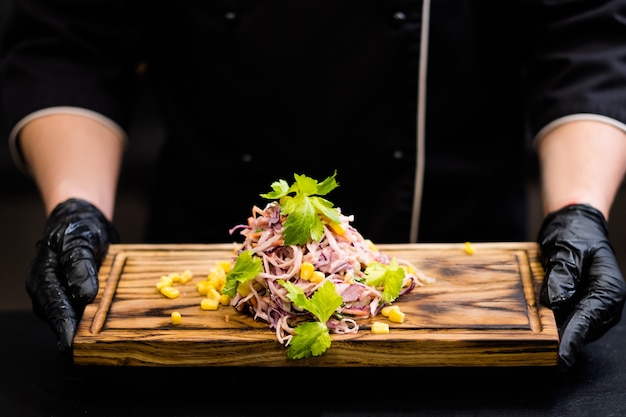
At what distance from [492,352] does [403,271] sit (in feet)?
0.86

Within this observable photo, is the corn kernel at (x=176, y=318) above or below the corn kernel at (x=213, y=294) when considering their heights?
below

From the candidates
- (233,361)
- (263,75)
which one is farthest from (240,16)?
(233,361)

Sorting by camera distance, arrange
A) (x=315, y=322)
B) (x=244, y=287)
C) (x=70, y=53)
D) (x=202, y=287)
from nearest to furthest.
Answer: (x=315, y=322), (x=244, y=287), (x=202, y=287), (x=70, y=53)

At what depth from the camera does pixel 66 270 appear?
2.08 meters

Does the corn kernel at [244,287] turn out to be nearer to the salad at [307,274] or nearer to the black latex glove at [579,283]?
the salad at [307,274]

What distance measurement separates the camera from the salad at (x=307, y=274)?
1881 millimetres

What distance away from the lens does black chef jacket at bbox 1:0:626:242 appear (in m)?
2.52

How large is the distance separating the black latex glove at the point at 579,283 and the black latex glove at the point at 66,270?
1006 millimetres

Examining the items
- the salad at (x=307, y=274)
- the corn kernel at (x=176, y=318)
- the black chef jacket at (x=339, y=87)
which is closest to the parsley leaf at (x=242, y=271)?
the salad at (x=307, y=274)

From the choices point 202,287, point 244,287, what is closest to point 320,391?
point 244,287

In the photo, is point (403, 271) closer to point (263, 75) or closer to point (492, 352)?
point (492, 352)

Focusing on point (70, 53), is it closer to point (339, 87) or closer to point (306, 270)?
point (339, 87)

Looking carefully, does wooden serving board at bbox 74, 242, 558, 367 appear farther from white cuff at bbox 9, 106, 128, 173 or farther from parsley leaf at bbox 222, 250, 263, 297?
white cuff at bbox 9, 106, 128, 173

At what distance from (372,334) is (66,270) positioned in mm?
717
